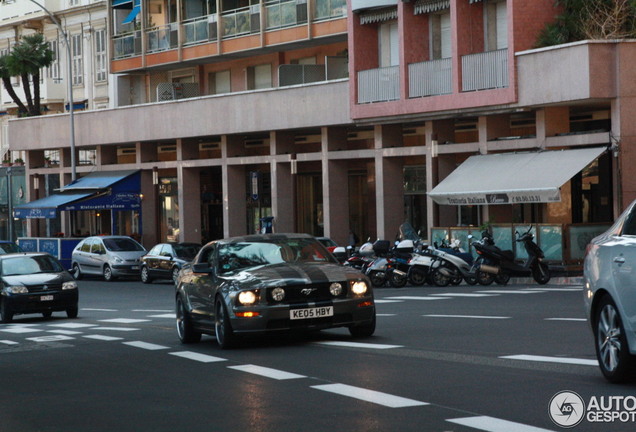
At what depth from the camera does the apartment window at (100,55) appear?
205 feet

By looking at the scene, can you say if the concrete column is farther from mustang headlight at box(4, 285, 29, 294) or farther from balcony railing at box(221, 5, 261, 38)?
mustang headlight at box(4, 285, 29, 294)

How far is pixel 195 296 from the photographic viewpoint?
59.2ft

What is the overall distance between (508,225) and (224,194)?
59.3 ft

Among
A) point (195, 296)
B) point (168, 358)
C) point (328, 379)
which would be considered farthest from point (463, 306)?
point (328, 379)

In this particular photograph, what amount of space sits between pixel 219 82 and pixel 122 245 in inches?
407

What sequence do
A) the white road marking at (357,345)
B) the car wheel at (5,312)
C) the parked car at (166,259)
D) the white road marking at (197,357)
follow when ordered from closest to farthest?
the white road marking at (197,357) → the white road marking at (357,345) → the car wheel at (5,312) → the parked car at (166,259)

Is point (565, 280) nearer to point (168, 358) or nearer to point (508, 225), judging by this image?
point (508, 225)

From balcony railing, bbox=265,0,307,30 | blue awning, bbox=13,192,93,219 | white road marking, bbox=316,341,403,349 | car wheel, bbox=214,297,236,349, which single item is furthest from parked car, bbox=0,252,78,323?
blue awning, bbox=13,192,93,219

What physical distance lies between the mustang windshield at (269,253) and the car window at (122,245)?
99.7 feet

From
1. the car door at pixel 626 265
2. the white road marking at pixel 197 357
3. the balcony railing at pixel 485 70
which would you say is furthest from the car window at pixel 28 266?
the car door at pixel 626 265

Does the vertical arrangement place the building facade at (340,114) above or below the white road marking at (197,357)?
above

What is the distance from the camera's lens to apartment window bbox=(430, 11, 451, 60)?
135 ft

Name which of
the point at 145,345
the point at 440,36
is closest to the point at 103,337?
the point at 145,345

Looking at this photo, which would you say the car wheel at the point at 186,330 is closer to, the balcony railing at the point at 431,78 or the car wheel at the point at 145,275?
the balcony railing at the point at 431,78
